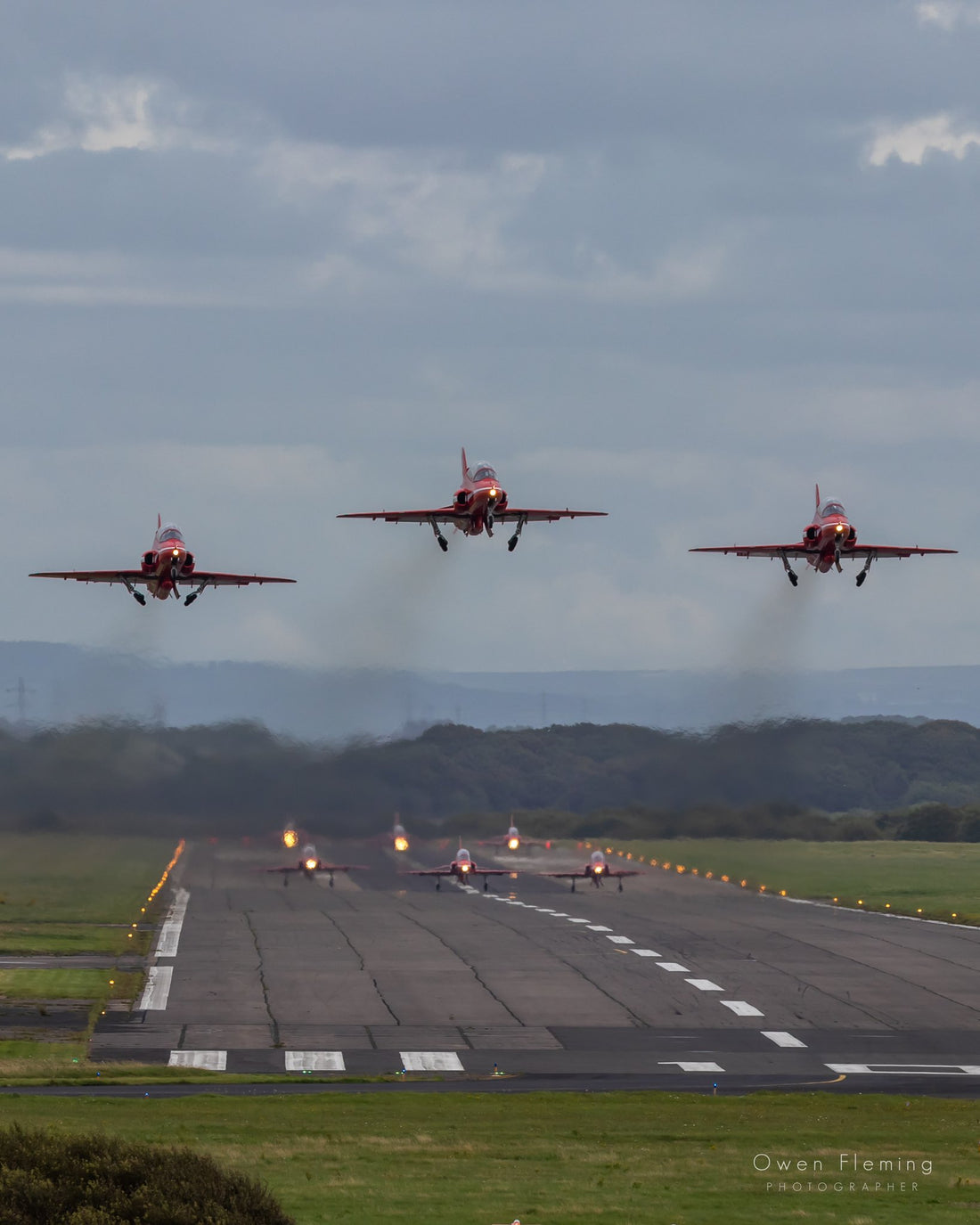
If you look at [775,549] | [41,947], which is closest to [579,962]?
[775,549]

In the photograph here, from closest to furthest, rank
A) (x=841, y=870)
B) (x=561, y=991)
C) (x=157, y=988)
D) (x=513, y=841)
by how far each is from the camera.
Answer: (x=157, y=988), (x=561, y=991), (x=513, y=841), (x=841, y=870)

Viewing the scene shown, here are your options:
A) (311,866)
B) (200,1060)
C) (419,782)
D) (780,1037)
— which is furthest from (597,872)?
(200,1060)

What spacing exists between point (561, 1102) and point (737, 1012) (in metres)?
17.7

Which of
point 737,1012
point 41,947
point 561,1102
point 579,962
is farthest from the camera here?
point 41,947

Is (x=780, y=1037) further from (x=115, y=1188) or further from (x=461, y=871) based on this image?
(x=461, y=871)

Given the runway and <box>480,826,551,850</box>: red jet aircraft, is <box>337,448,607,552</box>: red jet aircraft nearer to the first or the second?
the runway

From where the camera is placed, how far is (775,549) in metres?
67.6

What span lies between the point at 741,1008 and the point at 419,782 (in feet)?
170

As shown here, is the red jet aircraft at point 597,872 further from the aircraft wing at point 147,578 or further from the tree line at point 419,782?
the aircraft wing at point 147,578

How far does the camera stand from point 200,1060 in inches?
1964

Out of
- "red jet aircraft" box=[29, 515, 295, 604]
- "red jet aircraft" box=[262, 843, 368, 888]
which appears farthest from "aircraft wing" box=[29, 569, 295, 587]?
"red jet aircraft" box=[262, 843, 368, 888]

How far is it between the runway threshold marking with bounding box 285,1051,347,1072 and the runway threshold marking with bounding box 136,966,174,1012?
9868 millimetres

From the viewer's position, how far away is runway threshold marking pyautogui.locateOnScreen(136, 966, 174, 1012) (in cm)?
6019

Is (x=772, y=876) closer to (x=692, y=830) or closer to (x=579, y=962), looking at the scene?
(x=692, y=830)
